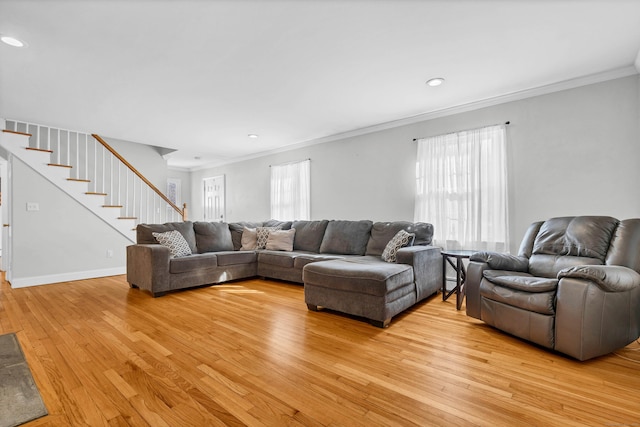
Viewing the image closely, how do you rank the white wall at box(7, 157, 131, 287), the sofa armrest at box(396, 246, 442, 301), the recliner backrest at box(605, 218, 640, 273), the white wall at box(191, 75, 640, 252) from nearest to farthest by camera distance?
1. the recliner backrest at box(605, 218, 640, 273)
2. the white wall at box(191, 75, 640, 252)
3. the sofa armrest at box(396, 246, 442, 301)
4. the white wall at box(7, 157, 131, 287)

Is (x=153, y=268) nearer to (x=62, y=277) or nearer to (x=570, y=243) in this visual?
(x=62, y=277)

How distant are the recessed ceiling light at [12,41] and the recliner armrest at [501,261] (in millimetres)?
4378

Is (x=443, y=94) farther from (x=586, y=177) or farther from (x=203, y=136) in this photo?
(x=203, y=136)

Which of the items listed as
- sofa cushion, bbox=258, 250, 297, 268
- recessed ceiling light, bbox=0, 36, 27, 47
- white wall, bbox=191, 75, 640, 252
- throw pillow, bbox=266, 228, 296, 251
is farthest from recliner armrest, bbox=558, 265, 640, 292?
recessed ceiling light, bbox=0, 36, 27, 47

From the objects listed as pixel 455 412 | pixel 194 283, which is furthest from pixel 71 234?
pixel 455 412

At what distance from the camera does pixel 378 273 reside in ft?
8.69

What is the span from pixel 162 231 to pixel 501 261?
4.31 m

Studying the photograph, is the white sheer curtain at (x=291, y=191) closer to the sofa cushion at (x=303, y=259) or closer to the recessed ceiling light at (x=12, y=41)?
the sofa cushion at (x=303, y=259)

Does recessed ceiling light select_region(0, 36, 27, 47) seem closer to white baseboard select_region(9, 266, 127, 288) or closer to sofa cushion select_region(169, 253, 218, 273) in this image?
sofa cushion select_region(169, 253, 218, 273)

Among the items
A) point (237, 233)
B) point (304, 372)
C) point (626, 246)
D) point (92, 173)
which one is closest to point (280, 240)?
point (237, 233)

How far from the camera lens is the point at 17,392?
5.44ft

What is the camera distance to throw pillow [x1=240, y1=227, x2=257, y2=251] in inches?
199

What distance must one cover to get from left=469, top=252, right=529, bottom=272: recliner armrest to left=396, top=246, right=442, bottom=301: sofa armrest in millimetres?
548

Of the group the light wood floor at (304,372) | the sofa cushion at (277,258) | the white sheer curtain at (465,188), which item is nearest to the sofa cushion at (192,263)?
the sofa cushion at (277,258)
